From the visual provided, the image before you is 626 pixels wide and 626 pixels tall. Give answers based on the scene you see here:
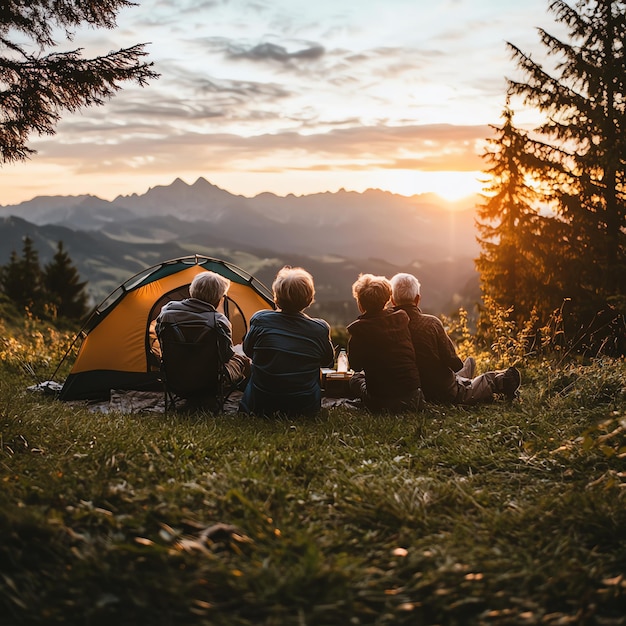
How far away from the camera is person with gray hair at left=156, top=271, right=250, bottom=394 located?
6.34m

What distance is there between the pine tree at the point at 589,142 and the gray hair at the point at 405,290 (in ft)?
30.7

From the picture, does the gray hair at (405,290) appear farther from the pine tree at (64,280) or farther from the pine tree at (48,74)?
the pine tree at (64,280)

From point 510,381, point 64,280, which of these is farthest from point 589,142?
point 64,280

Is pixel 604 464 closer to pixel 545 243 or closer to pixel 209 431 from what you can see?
pixel 209 431

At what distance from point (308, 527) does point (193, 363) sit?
3.38m

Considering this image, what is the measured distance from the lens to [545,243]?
16.3m

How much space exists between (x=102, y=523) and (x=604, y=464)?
3.37 m

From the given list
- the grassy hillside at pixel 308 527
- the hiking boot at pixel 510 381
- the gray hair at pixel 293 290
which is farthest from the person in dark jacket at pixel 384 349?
the grassy hillside at pixel 308 527

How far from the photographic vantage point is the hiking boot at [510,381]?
6.39m

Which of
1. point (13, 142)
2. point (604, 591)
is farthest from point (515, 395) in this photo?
point (13, 142)

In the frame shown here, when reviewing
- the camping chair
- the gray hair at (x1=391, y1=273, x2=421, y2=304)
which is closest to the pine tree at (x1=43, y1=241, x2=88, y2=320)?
the camping chair

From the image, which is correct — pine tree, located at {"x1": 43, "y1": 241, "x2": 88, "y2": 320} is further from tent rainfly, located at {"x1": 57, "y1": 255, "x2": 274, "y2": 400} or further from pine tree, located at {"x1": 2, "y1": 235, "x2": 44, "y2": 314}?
tent rainfly, located at {"x1": 57, "y1": 255, "x2": 274, "y2": 400}

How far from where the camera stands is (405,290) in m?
6.44

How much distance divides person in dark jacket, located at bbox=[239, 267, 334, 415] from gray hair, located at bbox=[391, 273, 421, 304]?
932 millimetres
